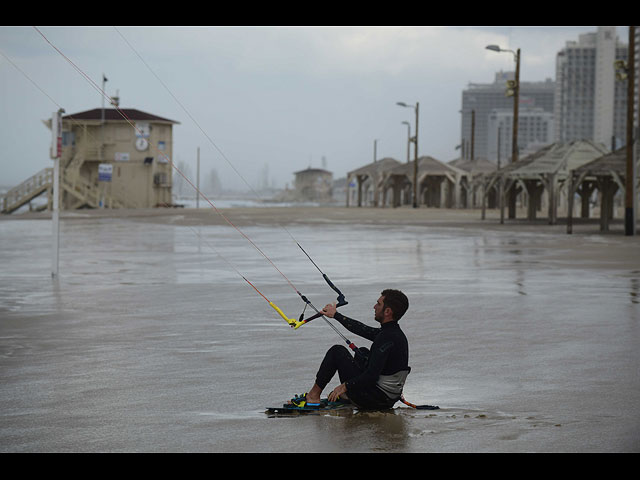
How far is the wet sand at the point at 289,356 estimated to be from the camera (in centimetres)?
607

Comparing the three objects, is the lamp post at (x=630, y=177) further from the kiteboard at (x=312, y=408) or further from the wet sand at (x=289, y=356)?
the kiteboard at (x=312, y=408)

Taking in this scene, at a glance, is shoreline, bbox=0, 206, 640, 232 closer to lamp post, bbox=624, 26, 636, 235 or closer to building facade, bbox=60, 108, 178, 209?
lamp post, bbox=624, 26, 636, 235

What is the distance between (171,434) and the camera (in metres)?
6.02

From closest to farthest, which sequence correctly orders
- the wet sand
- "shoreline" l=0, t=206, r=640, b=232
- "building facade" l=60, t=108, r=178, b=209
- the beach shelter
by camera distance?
the wet sand → "shoreline" l=0, t=206, r=640, b=232 → the beach shelter → "building facade" l=60, t=108, r=178, b=209

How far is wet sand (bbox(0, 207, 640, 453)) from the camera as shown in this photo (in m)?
6.07

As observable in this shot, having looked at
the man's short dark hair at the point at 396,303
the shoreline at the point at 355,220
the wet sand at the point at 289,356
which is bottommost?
the wet sand at the point at 289,356

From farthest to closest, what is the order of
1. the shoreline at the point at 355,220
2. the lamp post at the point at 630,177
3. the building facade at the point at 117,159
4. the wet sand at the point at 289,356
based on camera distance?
the building facade at the point at 117,159 < the shoreline at the point at 355,220 < the lamp post at the point at 630,177 < the wet sand at the point at 289,356

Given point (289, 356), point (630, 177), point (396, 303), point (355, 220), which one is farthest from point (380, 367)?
point (355, 220)

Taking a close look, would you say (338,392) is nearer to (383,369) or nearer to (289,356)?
(383,369)

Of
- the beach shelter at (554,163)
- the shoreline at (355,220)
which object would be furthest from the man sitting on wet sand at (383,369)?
the beach shelter at (554,163)

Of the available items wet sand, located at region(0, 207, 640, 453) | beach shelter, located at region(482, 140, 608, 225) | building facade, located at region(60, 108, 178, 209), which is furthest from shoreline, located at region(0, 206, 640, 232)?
wet sand, located at region(0, 207, 640, 453)
